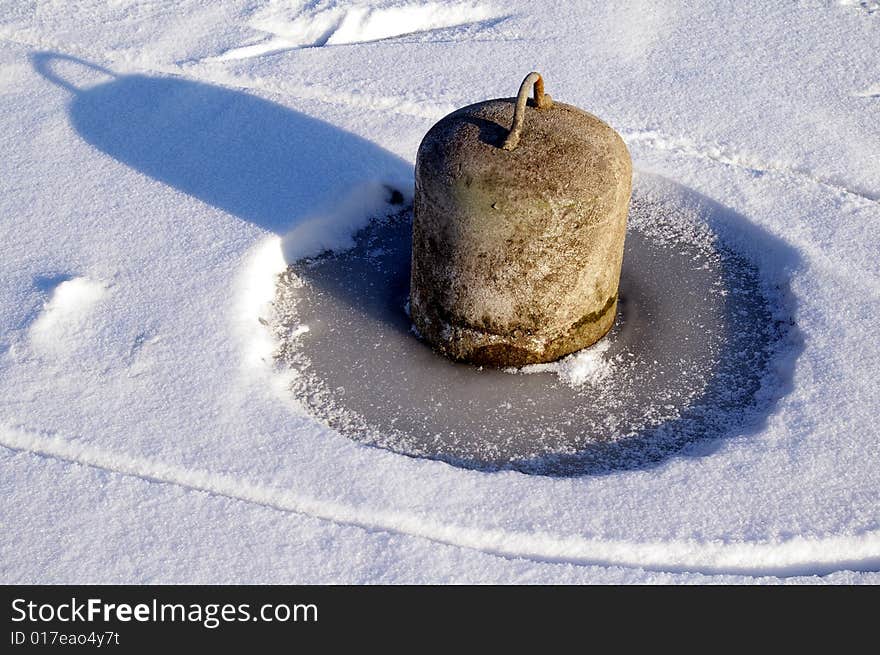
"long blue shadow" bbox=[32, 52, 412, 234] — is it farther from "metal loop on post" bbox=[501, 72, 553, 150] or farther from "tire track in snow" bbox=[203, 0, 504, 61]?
"metal loop on post" bbox=[501, 72, 553, 150]

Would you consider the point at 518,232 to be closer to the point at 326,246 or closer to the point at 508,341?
the point at 508,341

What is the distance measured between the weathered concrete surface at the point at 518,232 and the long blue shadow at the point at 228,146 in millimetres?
838

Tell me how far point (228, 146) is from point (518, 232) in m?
1.75

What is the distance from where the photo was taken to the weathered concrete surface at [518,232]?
2887mm

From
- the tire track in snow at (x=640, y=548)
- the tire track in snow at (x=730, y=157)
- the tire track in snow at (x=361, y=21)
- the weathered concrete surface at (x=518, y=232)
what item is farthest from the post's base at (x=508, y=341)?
the tire track in snow at (x=361, y=21)

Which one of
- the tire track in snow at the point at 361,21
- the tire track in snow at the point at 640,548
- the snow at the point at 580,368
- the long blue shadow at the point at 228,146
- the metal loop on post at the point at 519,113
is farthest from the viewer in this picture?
the tire track in snow at the point at 361,21

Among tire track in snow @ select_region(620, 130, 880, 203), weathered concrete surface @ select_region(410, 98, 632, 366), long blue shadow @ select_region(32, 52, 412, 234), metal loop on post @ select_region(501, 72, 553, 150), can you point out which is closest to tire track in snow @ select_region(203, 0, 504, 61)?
long blue shadow @ select_region(32, 52, 412, 234)

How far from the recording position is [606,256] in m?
3.10

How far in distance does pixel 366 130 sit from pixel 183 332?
1442 mm

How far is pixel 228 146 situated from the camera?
413 centimetres

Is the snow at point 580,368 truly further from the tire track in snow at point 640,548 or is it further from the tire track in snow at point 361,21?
the tire track in snow at point 361,21

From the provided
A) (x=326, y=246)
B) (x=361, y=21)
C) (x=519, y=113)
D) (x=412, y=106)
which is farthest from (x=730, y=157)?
(x=361, y=21)

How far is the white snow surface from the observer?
2.47 meters

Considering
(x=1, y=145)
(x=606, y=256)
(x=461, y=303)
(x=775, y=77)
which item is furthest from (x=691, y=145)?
(x=1, y=145)
